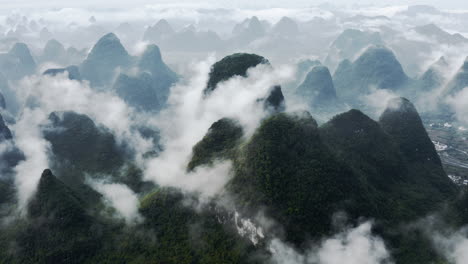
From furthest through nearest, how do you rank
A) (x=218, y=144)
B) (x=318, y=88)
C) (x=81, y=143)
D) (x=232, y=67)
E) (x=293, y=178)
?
(x=318, y=88)
(x=81, y=143)
(x=232, y=67)
(x=218, y=144)
(x=293, y=178)

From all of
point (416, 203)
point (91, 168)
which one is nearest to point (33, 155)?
point (91, 168)

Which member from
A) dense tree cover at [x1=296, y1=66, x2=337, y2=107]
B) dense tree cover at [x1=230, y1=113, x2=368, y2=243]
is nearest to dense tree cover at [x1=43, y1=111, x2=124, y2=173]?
dense tree cover at [x1=230, y1=113, x2=368, y2=243]

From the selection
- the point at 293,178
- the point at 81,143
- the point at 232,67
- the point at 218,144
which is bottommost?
the point at 81,143

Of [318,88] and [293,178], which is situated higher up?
[293,178]

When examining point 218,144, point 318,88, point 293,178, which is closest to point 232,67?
point 218,144

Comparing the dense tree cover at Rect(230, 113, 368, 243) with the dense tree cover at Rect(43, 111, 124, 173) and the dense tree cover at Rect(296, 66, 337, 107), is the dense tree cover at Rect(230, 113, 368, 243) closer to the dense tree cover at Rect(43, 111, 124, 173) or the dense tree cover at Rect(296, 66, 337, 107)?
the dense tree cover at Rect(43, 111, 124, 173)

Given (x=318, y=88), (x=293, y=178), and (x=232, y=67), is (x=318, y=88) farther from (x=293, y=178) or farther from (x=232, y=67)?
(x=293, y=178)

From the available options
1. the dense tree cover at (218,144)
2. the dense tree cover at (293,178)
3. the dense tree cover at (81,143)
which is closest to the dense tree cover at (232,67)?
the dense tree cover at (218,144)

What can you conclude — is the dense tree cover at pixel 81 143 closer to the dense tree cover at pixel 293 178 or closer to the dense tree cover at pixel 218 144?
the dense tree cover at pixel 218 144

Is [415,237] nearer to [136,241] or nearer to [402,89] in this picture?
[136,241]

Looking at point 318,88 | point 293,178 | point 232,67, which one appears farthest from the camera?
point 318,88
